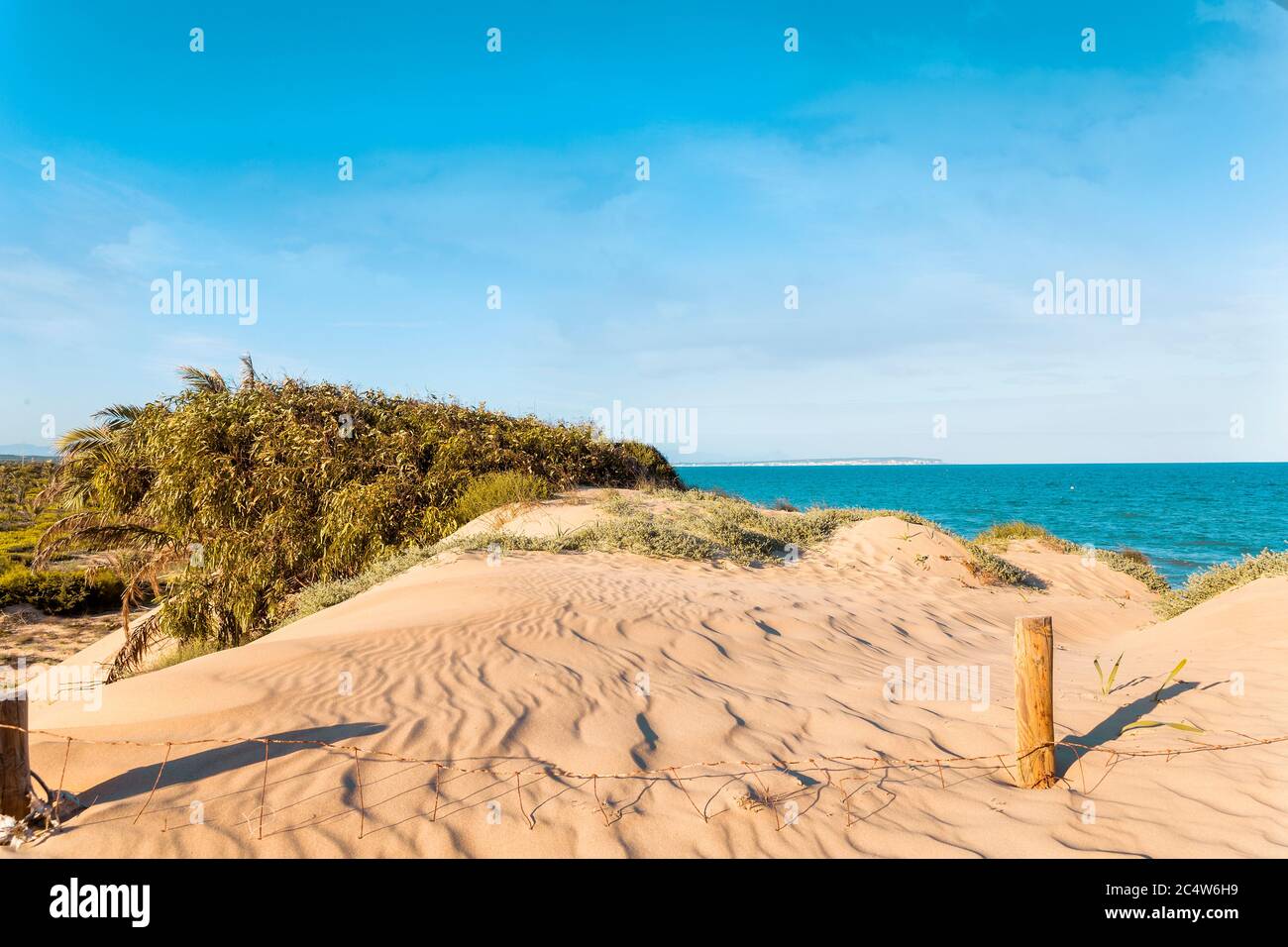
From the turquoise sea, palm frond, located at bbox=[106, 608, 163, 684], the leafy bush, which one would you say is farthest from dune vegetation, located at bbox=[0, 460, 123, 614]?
the turquoise sea

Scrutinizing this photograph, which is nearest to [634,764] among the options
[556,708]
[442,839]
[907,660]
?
[556,708]

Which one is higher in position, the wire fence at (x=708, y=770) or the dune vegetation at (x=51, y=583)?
the wire fence at (x=708, y=770)

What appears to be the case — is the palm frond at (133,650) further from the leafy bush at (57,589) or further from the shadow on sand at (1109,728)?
the shadow on sand at (1109,728)

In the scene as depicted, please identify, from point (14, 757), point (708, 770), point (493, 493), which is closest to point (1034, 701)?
point (708, 770)

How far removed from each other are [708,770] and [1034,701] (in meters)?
2.03

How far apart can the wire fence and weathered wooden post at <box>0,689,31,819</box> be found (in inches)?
8.9

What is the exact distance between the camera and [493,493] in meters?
14.2

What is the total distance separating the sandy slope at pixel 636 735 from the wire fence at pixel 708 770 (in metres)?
0.03

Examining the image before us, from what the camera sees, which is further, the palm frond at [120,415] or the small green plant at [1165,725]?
the palm frond at [120,415]

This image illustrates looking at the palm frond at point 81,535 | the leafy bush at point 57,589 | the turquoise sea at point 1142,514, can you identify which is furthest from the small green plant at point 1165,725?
the leafy bush at point 57,589

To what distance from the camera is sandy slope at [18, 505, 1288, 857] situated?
11.4 feet

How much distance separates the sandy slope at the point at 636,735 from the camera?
Result: 3477mm
